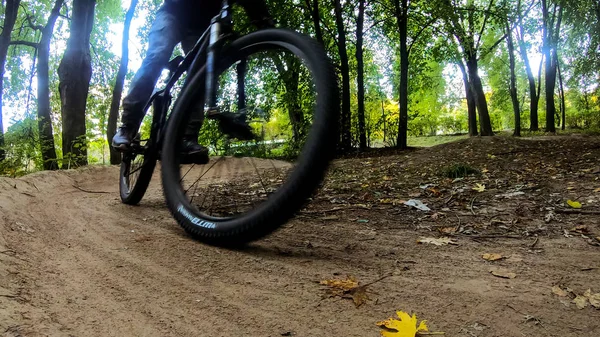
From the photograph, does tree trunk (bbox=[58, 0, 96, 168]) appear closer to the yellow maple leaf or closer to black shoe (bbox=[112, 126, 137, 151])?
black shoe (bbox=[112, 126, 137, 151])

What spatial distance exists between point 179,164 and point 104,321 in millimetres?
1176

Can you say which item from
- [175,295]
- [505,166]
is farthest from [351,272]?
[505,166]

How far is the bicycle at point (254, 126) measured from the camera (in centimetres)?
144

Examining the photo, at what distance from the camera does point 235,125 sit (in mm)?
1987

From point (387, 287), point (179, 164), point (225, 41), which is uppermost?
point (225, 41)

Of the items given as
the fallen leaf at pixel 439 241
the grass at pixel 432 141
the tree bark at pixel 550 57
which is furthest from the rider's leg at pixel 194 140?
the tree bark at pixel 550 57

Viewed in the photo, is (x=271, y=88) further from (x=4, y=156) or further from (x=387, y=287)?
(x=4, y=156)

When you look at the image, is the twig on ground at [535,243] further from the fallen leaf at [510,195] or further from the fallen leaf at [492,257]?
the fallen leaf at [510,195]

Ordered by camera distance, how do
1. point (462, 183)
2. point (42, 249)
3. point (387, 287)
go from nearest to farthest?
1. point (387, 287)
2. point (42, 249)
3. point (462, 183)

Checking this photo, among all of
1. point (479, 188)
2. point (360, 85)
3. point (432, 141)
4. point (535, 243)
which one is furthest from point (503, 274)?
point (432, 141)

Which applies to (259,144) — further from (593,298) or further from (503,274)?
(593,298)

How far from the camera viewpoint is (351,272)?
141cm

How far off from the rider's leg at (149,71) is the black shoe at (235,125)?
79 centimetres

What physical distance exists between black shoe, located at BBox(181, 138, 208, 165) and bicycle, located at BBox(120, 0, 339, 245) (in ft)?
0.13
